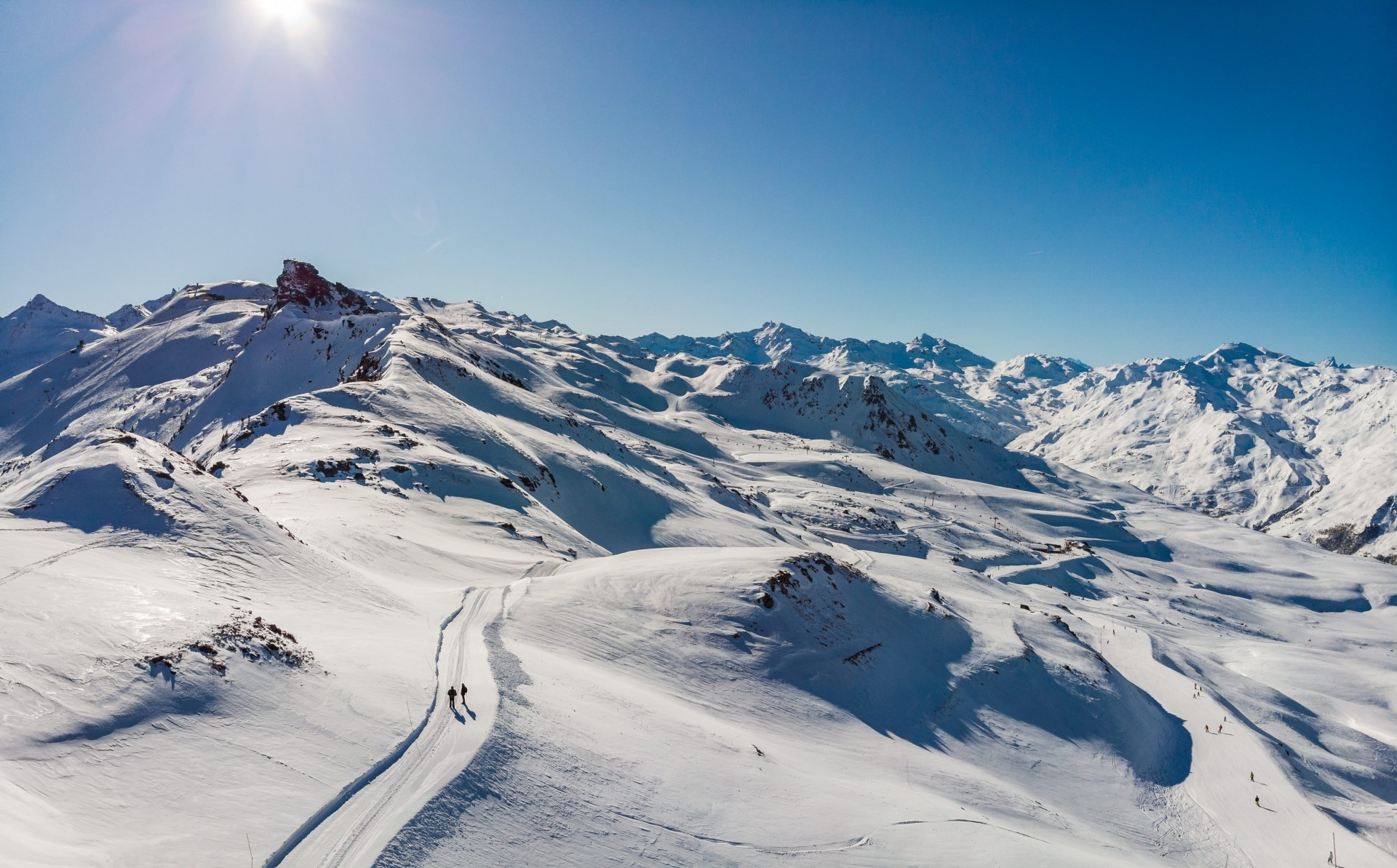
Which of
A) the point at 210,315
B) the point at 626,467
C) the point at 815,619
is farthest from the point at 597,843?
the point at 210,315

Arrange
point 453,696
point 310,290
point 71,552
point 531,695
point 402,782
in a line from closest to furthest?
point 402,782, point 453,696, point 71,552, point 531,695, point 310,290

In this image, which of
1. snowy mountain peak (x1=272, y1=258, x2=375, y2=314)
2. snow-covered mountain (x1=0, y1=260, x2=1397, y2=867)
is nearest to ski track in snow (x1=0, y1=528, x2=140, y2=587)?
snow-covered mountain (x1=0, y1=260, x2=1397, y2=867)

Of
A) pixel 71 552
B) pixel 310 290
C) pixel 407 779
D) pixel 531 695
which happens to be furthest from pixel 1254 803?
pixel 310 290

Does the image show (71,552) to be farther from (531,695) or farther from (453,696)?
(531,695)

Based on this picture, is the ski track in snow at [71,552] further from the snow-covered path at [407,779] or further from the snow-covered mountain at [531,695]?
the snow-covered path at [407,779]

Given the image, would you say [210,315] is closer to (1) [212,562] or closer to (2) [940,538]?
(1) [212,562]

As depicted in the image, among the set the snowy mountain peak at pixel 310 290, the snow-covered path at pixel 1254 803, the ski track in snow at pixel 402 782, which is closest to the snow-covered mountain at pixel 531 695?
the ski track in snow at pixel 402 782
